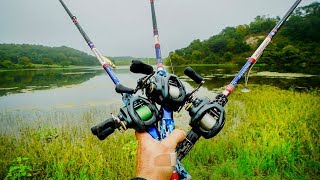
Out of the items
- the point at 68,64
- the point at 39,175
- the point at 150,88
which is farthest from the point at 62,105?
the point at 68,64

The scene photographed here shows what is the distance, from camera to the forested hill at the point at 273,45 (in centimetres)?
4678

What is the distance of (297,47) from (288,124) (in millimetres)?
49132

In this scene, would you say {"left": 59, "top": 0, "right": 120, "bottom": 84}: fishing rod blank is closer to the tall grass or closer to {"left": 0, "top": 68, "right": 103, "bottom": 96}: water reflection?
the tall grass

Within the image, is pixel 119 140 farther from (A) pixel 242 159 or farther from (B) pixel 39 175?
(A) pixel 242 159

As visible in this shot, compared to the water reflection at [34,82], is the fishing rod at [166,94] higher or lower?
higher

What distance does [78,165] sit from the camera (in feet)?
19.4

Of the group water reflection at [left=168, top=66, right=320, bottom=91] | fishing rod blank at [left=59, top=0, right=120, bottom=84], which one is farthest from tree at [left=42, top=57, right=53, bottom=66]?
fishing rod blank at [left=59, top=0, right=120, bottom=84]

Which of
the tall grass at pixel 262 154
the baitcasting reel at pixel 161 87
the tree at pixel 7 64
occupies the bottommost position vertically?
the tall grass at pixel 262 154

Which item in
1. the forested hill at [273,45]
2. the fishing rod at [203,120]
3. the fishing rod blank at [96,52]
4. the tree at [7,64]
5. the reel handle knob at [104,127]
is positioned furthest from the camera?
the tree at [7,64]

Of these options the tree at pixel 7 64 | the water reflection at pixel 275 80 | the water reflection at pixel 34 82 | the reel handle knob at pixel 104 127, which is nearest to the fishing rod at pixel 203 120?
the reel handle knob at pixel 104 127

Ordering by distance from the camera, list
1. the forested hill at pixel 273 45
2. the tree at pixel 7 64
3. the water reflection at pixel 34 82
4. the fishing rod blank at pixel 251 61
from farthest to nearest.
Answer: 1. the tree at pixel 7 64
2. the forested hill at pixel 273 45
3. the water reflection at pixel 34 82
4. the fishing rod blank at pixel 251 61

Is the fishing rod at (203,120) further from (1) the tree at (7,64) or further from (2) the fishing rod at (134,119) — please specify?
(1) the tree at (7,64)

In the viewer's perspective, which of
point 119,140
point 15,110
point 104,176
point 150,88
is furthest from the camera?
point 15,110

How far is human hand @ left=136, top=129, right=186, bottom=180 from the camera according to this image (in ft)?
4.74
